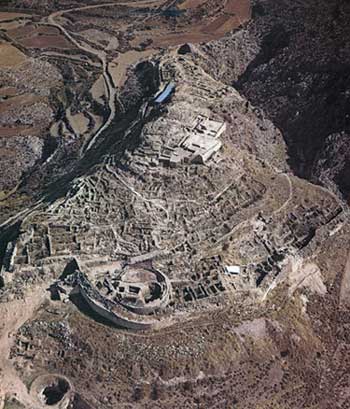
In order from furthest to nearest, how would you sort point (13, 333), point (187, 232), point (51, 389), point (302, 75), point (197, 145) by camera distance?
point (302, 75)
point (197, 145)
point (187, 232)
point (13, 333)
point (51, 389)

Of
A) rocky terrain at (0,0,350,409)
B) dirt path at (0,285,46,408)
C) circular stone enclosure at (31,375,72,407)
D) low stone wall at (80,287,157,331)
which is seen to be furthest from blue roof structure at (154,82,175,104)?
circular stone enclosure at (31,375,72,407)

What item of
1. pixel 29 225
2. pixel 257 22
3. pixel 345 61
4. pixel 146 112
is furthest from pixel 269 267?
pixel 257 22

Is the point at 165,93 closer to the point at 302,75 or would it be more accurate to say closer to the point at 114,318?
the point at 302,75

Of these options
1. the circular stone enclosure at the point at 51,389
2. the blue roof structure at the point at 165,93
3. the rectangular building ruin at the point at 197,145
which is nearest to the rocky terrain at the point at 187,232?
the circular stone enclosure at the point at 51,389

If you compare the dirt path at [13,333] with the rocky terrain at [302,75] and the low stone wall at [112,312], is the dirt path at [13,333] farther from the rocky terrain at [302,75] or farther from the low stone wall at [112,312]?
the rocky terrain at [302,75]

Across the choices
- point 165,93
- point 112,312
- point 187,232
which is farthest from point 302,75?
point 112,312

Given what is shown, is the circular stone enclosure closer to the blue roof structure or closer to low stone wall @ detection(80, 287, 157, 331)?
low stone wall @ detection(80, 287, 157, 331)
